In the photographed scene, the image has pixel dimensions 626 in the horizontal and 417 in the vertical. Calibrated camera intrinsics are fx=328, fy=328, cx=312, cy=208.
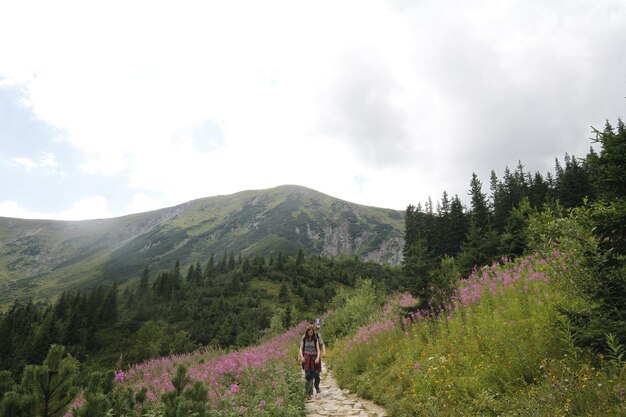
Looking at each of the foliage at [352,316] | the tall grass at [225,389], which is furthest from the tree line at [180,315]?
the tall grass at [225,389]

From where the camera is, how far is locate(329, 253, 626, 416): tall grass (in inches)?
158

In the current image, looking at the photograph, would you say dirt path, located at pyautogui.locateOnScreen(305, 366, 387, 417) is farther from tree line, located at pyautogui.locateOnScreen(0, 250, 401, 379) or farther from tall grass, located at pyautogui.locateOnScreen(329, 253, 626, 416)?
tree line, located at pyautogui.locateOnScreen(0, 250, 401, 379)

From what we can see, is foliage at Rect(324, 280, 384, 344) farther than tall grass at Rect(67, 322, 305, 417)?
Yes

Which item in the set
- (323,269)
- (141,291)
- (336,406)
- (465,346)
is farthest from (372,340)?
(141,291)

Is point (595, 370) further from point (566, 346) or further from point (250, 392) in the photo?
point (250, 392)

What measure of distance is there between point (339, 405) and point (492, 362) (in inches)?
149

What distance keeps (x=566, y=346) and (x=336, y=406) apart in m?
5.00

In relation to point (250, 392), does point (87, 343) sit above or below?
below

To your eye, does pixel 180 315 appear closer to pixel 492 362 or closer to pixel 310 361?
pixel 310 361

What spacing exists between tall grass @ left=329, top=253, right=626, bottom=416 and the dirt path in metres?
0.27

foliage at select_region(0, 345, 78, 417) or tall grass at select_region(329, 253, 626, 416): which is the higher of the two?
foliage at select_region(0, 345, 78, 417)

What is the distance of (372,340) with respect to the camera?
10.9m

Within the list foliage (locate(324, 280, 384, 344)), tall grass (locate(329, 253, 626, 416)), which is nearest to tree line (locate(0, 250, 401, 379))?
foliage (locate(324, 280, 384, 344))

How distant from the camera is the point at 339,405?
779cm
